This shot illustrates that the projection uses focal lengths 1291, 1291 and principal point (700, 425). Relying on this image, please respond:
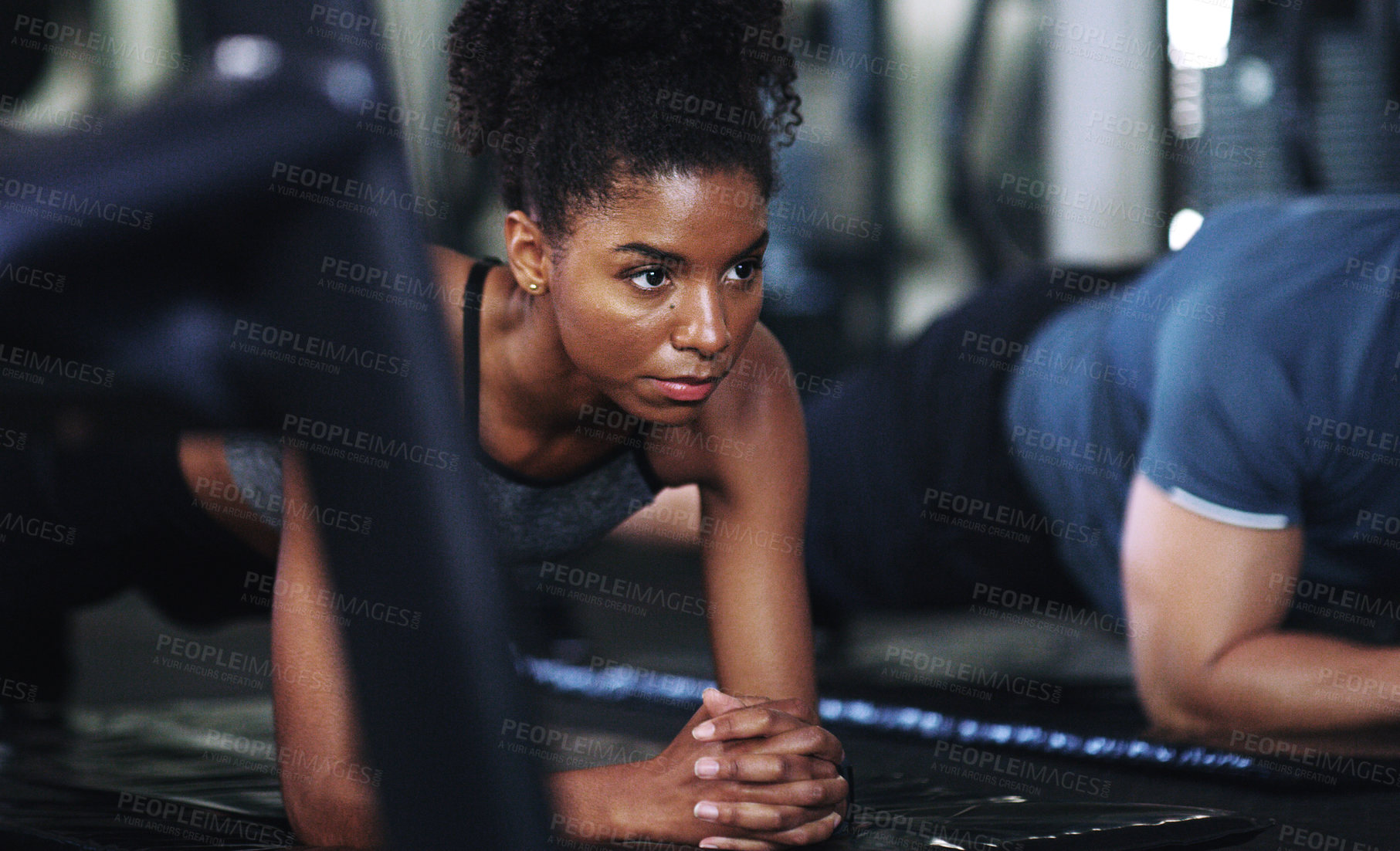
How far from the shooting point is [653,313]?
32.5 inches

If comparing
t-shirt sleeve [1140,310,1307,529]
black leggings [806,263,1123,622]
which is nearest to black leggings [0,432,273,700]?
black leggings [806,263,1123,622]

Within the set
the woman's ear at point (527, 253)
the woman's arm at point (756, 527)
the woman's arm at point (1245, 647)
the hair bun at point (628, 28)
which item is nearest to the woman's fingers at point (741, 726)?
the woman's arm at point (756, 527)

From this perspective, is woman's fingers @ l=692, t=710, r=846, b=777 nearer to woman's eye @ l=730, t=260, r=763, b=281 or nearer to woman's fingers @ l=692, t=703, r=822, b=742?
woman's fingers @ l=692, t=703, r=822, b=742

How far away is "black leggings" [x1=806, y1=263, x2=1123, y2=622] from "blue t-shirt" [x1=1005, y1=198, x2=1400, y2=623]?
0.22 meters

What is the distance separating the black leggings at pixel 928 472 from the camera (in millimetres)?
1835

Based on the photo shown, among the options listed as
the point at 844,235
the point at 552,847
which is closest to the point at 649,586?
the point at 844,235

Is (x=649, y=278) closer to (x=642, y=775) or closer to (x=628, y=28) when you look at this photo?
(x=628, y=28)

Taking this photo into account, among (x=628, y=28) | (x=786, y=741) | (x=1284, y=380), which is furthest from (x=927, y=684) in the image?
(x=628, y=28)

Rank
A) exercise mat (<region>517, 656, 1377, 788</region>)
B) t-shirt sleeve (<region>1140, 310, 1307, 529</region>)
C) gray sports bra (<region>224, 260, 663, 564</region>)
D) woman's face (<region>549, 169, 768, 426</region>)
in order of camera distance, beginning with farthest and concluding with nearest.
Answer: t-shirt sleeve (<region>1140, 310, 1307, 529</region>) → exercise mat (<region>517, 656, 1377, 788</region>) → gray sports bra (<region>224, 260, 663, 564</region>) → woman's face (<region>549, 169, 768, 426</region>)

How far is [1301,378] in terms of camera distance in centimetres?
133

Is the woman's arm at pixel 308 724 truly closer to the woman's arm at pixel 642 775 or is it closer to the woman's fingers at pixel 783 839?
the woman's arm at pixel 642 775

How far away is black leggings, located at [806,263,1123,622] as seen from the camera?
6.02 ft

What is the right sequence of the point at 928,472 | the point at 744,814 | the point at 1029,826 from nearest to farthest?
the point at 744,814, the point at 1029,826, the point at 928,472

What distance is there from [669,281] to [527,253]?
0.13 metres
